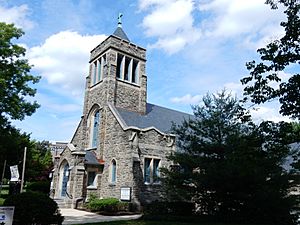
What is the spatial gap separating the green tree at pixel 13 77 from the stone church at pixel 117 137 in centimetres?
Result: 732

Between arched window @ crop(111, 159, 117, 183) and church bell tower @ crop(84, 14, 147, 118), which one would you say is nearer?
arched window @ crop(111, 159, 117, 183)

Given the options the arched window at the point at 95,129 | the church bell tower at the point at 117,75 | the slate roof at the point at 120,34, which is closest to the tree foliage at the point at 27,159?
the arched window at the point at 95,129

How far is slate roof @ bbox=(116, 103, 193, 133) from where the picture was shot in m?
26.7

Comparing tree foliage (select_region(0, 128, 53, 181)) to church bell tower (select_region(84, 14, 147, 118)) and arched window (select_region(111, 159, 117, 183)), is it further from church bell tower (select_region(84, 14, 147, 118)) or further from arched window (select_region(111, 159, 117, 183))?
arched window (select_region(111, 159, 117, 183))

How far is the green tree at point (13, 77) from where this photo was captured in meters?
16.6

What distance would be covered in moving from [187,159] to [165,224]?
383cm

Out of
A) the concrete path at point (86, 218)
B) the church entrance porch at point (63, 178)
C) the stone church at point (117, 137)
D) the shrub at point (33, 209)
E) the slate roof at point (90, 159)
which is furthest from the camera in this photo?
the church entrance porch at point (63, 178)

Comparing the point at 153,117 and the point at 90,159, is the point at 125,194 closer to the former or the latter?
the point at 90,159

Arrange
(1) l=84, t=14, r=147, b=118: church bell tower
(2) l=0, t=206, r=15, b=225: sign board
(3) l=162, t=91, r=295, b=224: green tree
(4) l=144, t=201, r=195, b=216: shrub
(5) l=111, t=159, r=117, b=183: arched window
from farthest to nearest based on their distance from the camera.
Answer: (1) l=84, t=14, r=147, b=118: church bell tower, (5) l=111, t=159, r=117, b=183: arched window, (4) l=144, t=201, r=195, b=216: shrub, (3) l=162, t=91, r=295, b=224: green tree, (2) l=0, t=206, r=15, b=225: sign board

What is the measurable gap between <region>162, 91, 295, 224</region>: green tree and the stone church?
4.14m

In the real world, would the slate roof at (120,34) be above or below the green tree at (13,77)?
above

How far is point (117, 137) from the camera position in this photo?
965 inches

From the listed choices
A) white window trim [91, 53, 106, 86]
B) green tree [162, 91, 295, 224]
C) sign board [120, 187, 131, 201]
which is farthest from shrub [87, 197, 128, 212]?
white window trim [91, 53, 106, 86]

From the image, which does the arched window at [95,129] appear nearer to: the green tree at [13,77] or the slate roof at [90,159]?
the slate roof at [90,159]
